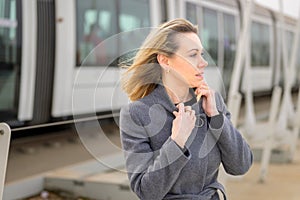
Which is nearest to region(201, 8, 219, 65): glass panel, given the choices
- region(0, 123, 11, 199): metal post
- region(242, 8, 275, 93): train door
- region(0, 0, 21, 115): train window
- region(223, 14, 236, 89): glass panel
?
region(223, 14, 236, 89): glass panel

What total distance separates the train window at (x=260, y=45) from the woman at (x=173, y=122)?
10883 mm

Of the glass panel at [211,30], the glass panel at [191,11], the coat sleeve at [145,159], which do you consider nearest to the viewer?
the coat sleeve at [145,159]

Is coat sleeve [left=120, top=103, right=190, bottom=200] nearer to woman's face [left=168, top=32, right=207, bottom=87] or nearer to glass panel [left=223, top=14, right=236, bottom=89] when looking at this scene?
woman's face [left=168, top=32, right=207, bottom=87]

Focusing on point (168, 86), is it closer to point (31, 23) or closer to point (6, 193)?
point (6, 193)

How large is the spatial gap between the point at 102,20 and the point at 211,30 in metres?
A: 2.87

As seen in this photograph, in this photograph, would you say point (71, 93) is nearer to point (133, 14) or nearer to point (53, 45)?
point (53, 45)

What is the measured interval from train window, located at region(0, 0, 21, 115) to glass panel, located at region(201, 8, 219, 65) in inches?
151

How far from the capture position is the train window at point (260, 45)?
491 inches

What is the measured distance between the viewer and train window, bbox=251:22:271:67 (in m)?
12.5

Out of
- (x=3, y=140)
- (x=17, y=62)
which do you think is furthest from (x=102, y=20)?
(x=3, y=140)

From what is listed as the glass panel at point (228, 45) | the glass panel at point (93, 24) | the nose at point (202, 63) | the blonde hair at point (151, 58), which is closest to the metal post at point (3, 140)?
the blonde hair at point (151, 58)

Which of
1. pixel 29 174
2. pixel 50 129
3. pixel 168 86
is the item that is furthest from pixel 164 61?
pixel 50 129

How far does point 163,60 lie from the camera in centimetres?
162

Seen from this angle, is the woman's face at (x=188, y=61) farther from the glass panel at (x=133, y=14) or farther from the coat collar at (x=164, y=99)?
the glass panel at (x=133, y=14)
